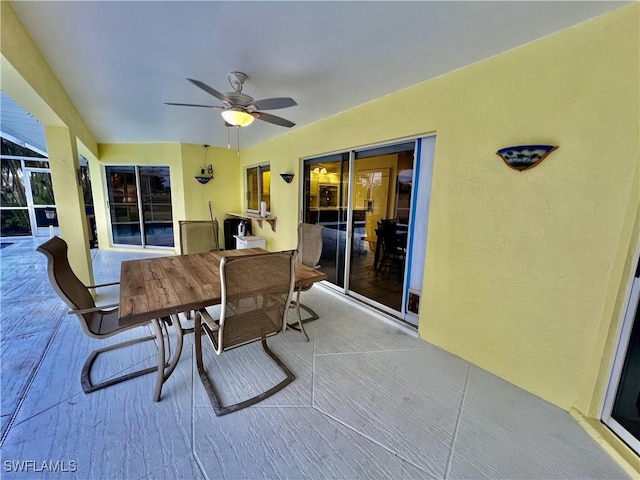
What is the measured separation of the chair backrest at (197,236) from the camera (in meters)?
3.08

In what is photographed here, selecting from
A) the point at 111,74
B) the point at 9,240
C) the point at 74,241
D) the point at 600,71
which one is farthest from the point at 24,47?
the point at 9,240

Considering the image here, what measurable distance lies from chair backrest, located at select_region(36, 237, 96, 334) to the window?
3353mm

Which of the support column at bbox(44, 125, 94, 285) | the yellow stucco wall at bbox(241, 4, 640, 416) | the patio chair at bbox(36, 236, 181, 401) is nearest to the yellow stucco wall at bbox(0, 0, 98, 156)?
the support column at bbox(44, 125, 94, 285)

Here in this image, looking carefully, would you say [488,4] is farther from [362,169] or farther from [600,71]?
[362,169]

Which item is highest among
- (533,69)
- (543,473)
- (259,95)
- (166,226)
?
(259,95)

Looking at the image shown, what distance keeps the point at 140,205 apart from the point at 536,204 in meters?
6.88

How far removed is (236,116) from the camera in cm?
218

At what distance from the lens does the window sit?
5.13m

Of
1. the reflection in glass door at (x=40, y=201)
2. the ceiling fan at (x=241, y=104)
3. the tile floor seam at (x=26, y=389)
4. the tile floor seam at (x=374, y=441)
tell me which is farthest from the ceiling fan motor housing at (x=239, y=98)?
the reflection in glass door at (x=40, y=201)

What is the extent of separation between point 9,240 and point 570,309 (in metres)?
10.5

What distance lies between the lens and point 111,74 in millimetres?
2361

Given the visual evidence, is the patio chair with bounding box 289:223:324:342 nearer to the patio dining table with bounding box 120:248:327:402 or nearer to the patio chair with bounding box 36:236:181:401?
the patio dining table with bounding box 120:248:327:402

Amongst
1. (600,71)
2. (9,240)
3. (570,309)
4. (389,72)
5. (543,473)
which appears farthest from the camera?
(9,240)

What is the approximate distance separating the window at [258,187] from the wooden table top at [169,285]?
8.82 feet
